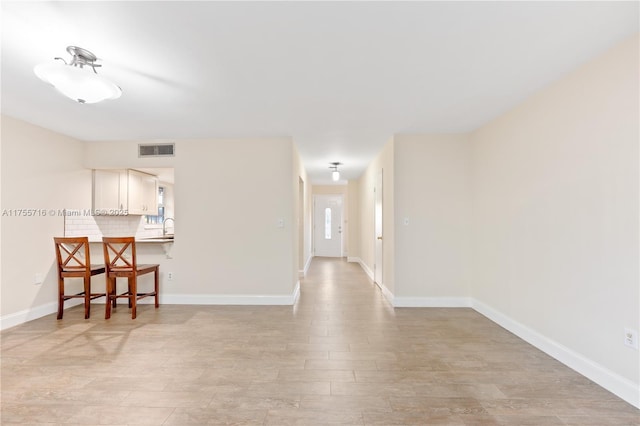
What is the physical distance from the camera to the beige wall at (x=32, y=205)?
332cm

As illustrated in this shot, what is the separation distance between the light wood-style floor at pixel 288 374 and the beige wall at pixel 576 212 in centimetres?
38

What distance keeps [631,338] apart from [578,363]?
0.51 m

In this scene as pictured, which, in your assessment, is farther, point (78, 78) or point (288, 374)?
point (288, 374)

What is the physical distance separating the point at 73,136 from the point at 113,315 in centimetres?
253

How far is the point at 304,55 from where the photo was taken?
2117 mm

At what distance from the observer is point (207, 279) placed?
13.8 feet

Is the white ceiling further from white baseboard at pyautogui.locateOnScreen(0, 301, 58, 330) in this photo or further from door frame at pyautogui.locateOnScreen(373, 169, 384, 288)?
white baseboard at pyautogui.locateOnScreen(0, 301, 58, 330)

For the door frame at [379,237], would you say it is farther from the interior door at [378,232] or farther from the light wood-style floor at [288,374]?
the light wood-style floor at [288,374]

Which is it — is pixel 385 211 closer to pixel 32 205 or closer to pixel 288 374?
pixel 288 374

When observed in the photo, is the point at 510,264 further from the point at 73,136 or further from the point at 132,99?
the point at 73,136

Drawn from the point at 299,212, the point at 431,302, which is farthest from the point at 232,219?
the point at 431,302

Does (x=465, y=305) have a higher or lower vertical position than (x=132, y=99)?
lower

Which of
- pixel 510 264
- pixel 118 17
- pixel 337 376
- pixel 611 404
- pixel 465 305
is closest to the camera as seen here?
pixel 118 17

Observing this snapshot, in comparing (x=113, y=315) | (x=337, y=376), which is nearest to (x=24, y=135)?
(x=113, y=315)
